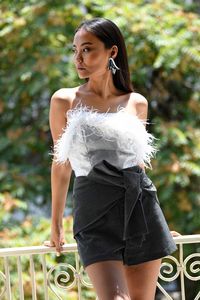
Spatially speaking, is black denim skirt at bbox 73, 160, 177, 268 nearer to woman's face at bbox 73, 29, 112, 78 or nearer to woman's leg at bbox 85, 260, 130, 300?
woman's leg at bbox 85, 260, 130, 300

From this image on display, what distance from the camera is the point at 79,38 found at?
2.47 meters

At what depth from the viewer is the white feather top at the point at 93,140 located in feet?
8.01

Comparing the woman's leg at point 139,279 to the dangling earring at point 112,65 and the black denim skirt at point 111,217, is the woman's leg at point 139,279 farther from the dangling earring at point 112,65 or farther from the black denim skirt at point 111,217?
the dangling earring at point 112,65

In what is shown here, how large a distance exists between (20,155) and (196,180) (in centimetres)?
154

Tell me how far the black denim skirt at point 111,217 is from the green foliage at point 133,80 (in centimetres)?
281

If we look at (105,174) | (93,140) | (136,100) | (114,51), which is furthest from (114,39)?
(105,174)

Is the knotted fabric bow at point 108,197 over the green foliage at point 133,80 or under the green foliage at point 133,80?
over

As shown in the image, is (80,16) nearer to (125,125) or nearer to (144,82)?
(144,82)

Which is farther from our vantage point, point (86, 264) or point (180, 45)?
point (180, 45)

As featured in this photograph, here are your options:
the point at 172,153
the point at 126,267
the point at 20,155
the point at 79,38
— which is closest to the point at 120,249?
the point at 126,267

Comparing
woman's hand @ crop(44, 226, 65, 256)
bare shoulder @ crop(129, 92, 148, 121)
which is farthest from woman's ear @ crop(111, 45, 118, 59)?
woman's hand @ crop(44, 226, 65, 256)

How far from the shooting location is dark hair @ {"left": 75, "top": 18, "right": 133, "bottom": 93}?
247 cm

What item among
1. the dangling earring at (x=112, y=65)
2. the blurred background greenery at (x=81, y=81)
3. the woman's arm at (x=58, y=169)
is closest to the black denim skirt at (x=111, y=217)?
the woman's arm at (x=58, y=169)

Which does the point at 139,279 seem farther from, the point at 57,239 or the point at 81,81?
the point at 81,81
